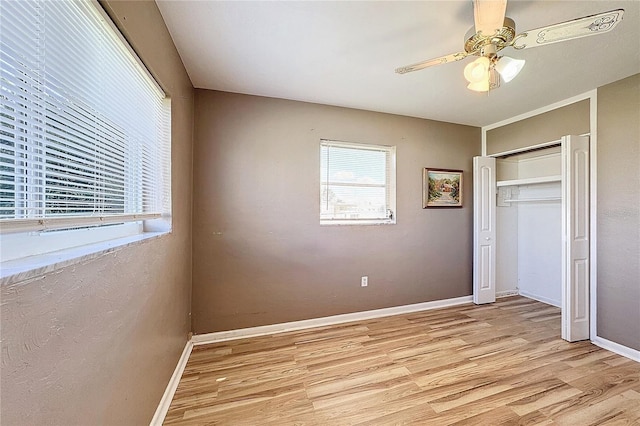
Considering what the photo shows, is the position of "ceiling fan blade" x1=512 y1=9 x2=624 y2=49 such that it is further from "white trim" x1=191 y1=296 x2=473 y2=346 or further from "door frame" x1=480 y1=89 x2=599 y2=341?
"white trim" x1=191 y1=296 x2=473 y2=346

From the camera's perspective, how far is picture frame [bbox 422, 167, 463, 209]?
3.25m

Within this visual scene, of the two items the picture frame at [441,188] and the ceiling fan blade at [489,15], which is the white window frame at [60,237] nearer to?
the ceiling fan blade at [489,15]

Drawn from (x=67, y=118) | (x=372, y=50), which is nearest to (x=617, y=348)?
(x=372, y=50)

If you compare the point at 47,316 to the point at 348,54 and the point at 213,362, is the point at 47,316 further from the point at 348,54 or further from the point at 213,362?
the point at 348,54

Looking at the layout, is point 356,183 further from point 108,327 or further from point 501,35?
point 108,327

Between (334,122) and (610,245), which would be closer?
(610,245)

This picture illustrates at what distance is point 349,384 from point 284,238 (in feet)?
4.75

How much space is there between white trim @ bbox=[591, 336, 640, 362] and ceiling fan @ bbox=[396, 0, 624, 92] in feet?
8.75

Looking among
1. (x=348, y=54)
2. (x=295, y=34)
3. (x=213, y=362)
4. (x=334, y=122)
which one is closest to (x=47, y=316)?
(x=213, y=362)

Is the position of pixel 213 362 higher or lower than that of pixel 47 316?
lower

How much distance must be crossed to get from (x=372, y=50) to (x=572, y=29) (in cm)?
112

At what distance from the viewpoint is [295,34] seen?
66.8 inches

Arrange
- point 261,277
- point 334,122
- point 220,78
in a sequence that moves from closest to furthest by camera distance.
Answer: point 220,78 < point 261,277 < point 334,122

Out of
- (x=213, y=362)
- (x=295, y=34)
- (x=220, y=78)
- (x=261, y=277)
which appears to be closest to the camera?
(x=295, y=34)
